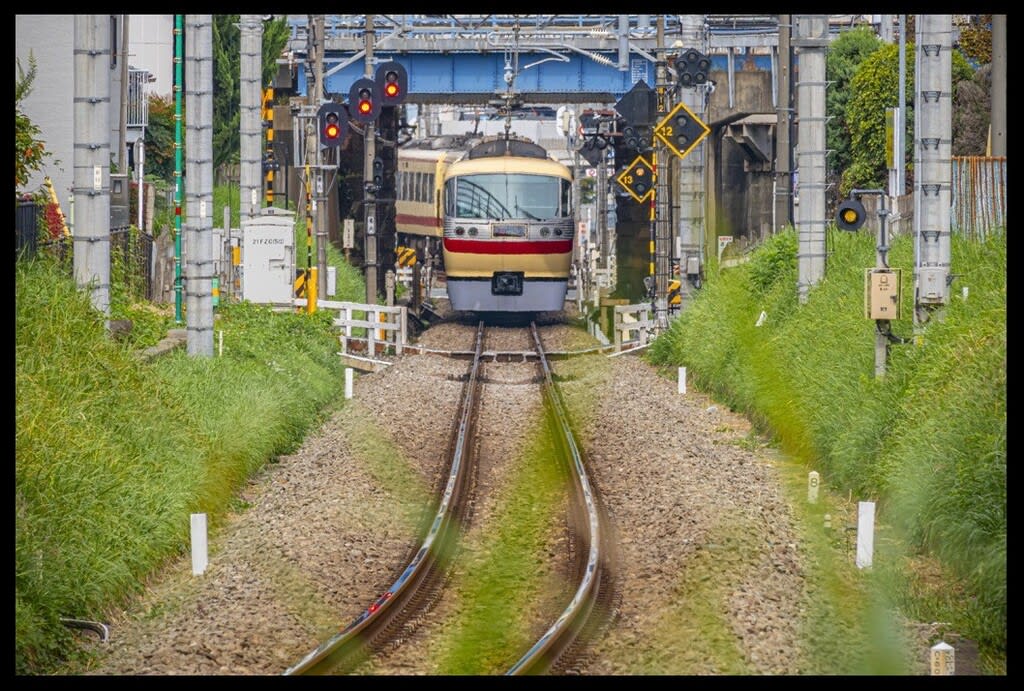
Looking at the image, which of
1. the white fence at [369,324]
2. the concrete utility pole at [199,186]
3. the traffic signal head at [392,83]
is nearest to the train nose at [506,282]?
the white fence at [369,324]

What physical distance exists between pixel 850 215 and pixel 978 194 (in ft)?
18.7

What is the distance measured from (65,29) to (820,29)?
17.2 meters

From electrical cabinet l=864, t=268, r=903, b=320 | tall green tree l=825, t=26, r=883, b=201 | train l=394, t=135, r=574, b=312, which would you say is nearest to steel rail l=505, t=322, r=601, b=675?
electrical cabinet l=864, t=268, r=903, b=320

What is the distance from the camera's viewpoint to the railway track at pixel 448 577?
8602mm

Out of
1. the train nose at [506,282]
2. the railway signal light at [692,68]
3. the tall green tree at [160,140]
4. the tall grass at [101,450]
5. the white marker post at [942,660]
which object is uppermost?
the tall green tree at [160,140]

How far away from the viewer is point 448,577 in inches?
427

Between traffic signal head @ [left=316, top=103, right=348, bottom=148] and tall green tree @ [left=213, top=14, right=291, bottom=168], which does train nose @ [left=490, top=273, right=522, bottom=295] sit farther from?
tall green tree @ [left=213, top=14, right=291, bottom=168]

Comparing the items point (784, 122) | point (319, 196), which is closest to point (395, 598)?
point (784, 122)

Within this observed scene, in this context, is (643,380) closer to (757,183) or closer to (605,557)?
(605,557)

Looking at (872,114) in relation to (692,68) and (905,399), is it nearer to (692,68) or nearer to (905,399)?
(692,68)

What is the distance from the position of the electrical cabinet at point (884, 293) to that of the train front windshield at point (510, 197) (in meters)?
18.7

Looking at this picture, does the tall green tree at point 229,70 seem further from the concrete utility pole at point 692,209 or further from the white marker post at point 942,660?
the white marker post at point 942,660

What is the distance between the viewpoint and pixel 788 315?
20.2m

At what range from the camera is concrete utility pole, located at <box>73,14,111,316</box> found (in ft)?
47.1
